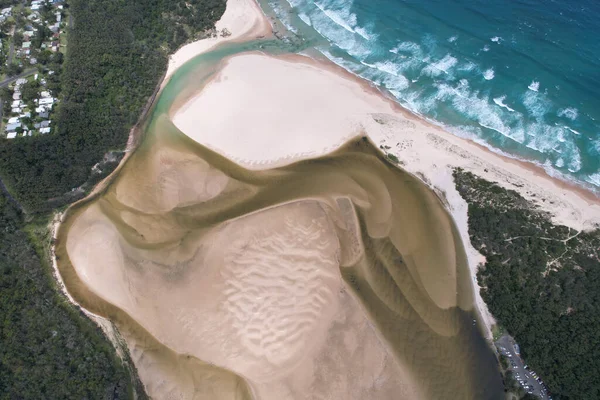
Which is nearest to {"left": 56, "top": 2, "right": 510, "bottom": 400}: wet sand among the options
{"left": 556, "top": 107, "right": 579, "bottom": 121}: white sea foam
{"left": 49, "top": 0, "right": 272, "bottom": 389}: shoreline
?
{"left": 49, "top": 0, "right": 272, "bottom": 389}: shoreline

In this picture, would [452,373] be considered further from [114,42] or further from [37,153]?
[114,42]

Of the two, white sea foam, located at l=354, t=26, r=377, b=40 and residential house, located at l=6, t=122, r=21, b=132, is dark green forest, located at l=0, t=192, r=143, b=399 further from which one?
white sea foam, located at l=354, t=26, r=377, b=40

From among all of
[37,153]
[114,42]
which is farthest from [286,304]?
[114,42]

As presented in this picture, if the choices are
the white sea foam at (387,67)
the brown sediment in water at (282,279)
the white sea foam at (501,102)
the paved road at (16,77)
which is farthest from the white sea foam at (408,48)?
the paved road at (16,77)

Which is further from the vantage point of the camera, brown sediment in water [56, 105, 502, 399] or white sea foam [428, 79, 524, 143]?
white sea foam [428, 79, 524, 143]

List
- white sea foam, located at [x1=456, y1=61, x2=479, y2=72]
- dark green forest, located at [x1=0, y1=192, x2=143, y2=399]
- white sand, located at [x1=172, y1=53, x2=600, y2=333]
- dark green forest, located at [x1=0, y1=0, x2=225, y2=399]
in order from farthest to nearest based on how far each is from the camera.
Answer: white sea foam, located at [x1=456, y1=61, x2=479, y2=72] → white sand, located at [x1=172, y1=53, x2=600, y2=333] → dark green forest, located at [x1=0, y1=0, x2=225, y2=399] → dark green forest, located at [x1=0, y1=192, x2=143, y2=399]

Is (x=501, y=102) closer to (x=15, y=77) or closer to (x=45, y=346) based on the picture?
(x=45, y=346)
